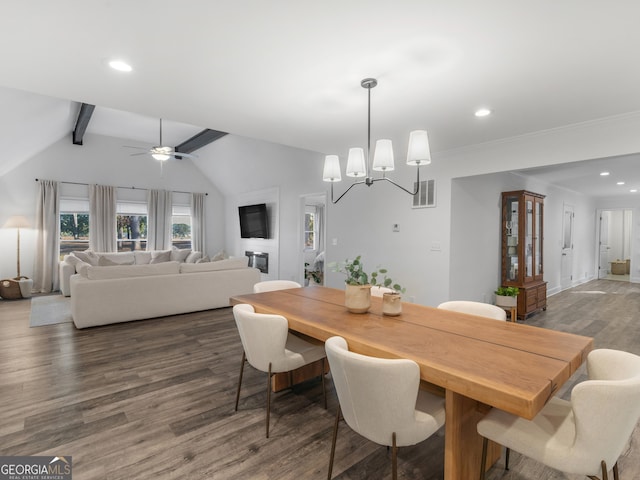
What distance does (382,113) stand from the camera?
3.15m

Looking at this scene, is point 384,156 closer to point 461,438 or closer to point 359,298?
point 359,298

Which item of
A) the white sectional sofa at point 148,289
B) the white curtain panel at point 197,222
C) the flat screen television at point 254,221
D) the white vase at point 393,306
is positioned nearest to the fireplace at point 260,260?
the flat screen television at point 254,221

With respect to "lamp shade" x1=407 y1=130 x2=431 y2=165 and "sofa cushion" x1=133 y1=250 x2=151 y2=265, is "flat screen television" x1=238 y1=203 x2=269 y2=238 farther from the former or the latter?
"lamp shade" x1=407 y1=130 x2=431 y2=165

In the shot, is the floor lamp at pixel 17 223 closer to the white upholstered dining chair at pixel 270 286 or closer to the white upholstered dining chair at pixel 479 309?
the white upholstered dining chair at pixel 270 286

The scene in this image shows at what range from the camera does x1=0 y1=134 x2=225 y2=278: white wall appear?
6.90 m

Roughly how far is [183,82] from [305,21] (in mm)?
1206

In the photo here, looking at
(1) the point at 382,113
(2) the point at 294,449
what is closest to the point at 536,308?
(1) the point at 382,113

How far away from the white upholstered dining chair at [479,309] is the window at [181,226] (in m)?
8.30

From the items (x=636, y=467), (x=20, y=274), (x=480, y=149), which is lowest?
(x=636, y=467)

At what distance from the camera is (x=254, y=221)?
8.04m

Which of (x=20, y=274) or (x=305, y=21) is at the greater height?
(x=305, y=21)

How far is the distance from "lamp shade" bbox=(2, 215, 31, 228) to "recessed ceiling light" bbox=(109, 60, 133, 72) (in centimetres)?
629

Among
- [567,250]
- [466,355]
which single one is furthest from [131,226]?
[567,250]

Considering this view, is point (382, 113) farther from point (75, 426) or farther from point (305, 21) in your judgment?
point (75, 426)
